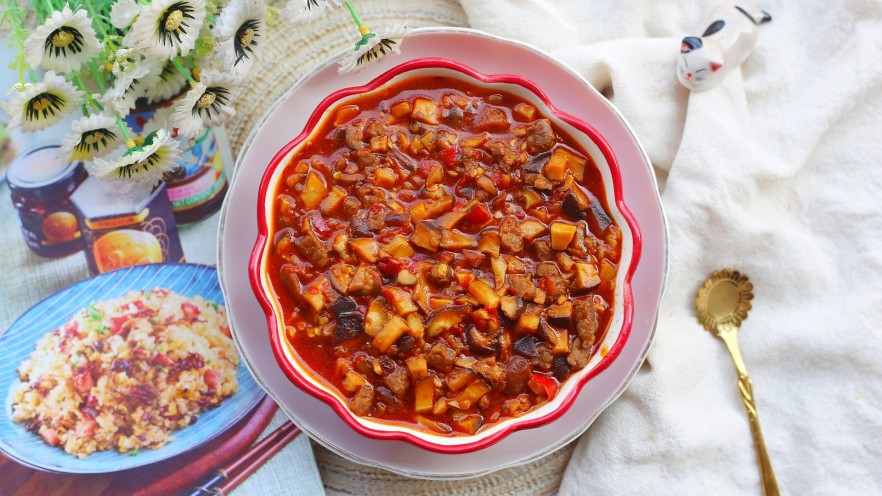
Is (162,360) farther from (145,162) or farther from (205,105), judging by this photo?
(205,105)

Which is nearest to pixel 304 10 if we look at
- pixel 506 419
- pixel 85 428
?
pixel 506 419

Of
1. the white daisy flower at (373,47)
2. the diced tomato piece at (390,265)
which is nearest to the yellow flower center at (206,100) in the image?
the white daisy flower at (373,47)

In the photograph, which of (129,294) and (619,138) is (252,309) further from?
(619,138)

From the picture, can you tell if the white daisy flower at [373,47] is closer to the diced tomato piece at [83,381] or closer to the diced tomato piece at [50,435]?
the diced tomato piece at [83,381]

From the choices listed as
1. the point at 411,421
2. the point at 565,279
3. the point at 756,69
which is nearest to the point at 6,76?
the point at 411,421

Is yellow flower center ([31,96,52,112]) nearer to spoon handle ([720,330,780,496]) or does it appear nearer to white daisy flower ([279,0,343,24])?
white daisy flower ([279,0,343,24])

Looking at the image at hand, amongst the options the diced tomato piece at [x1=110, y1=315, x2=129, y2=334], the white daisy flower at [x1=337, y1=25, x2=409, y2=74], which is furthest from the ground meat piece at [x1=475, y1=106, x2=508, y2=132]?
the diced tomato piece at [x1=110, y1=315, x2=129, y2=334]
